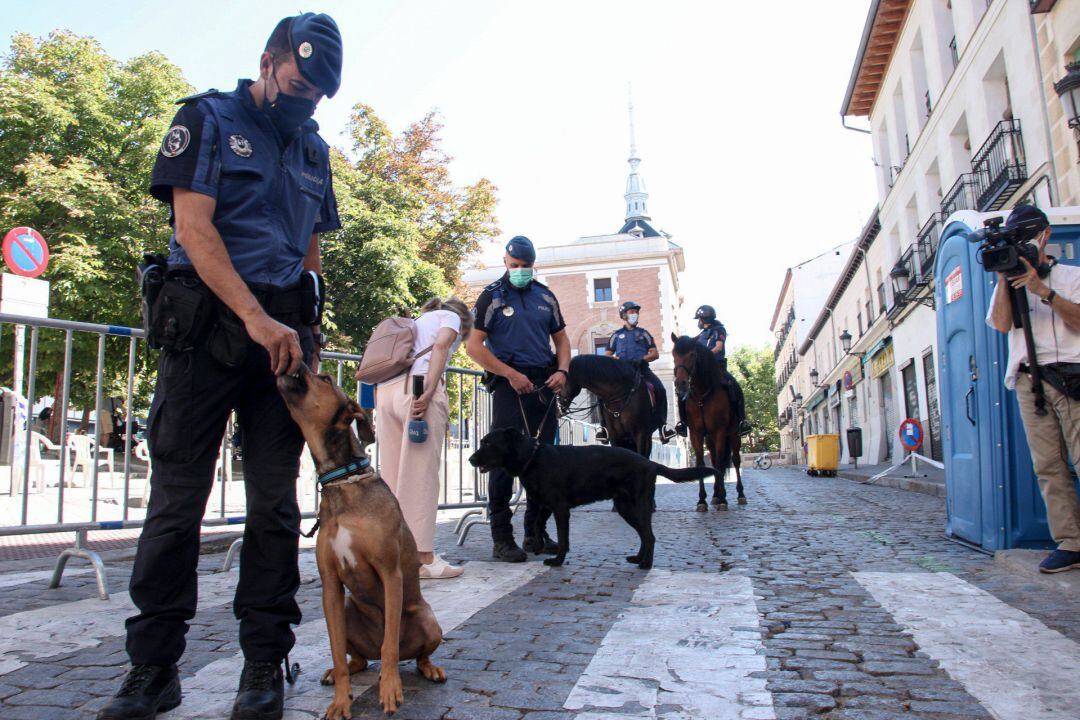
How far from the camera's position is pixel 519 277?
584 cm

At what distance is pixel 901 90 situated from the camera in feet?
80.2

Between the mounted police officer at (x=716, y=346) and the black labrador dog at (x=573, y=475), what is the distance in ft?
15.1

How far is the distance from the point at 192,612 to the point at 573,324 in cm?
5600

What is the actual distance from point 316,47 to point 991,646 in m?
3.36

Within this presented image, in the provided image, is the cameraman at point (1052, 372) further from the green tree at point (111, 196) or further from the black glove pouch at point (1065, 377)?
the green tree at point (111, 196)

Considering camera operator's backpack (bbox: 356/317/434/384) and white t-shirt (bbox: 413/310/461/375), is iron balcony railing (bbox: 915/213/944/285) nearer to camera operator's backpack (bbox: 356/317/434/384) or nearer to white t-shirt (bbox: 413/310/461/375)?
white t-shirt (bbox: 413/310/461/375)

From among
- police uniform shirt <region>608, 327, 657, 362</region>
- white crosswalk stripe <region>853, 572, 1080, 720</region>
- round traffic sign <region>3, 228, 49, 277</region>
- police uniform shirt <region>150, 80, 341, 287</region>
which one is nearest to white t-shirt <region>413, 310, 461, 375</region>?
police uniform shirt <region>150, 80, 341, 287</region>

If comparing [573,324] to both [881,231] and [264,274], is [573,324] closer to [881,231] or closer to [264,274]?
[881,231]

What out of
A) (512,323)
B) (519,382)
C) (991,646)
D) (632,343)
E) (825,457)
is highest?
(632,343)

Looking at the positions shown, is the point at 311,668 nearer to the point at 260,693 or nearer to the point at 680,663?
the point at 260,693

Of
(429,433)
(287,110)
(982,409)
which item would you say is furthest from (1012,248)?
(287,110)

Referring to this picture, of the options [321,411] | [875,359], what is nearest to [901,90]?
[875,359]

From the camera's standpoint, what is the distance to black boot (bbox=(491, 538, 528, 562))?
5406 millimetres

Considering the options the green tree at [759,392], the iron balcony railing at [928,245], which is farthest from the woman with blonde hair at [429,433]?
the green tree at [759,392]
